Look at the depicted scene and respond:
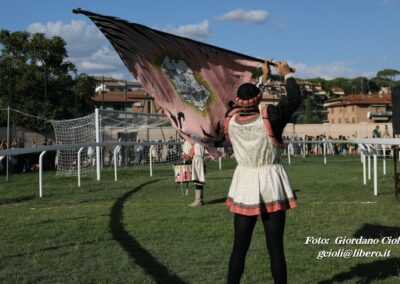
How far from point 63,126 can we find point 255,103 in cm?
2233

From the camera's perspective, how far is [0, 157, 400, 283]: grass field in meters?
6.12

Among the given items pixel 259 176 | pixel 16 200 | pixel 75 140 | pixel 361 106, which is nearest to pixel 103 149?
pixel 75 140

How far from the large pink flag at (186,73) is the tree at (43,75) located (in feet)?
102

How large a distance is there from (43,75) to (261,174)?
122 feet

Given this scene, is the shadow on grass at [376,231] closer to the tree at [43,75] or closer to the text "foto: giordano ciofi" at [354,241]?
the text "foto: giordano ciofi" at [354,241]

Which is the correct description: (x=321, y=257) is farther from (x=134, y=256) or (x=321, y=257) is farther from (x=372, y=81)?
(x=372, y=81)

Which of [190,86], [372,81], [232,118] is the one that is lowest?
[232,118]

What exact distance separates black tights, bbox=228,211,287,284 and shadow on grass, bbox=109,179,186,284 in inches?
40.9

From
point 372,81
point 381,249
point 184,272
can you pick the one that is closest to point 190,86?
point 184,272

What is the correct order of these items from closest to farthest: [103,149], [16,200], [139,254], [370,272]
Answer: [370,272] < [139,254] < [16,200] < [103,149]

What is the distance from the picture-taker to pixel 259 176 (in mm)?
4895

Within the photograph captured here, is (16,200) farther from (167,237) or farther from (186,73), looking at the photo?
(186,73)

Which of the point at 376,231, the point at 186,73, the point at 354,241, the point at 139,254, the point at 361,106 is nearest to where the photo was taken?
the point at 186,73

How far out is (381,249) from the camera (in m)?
7.15
